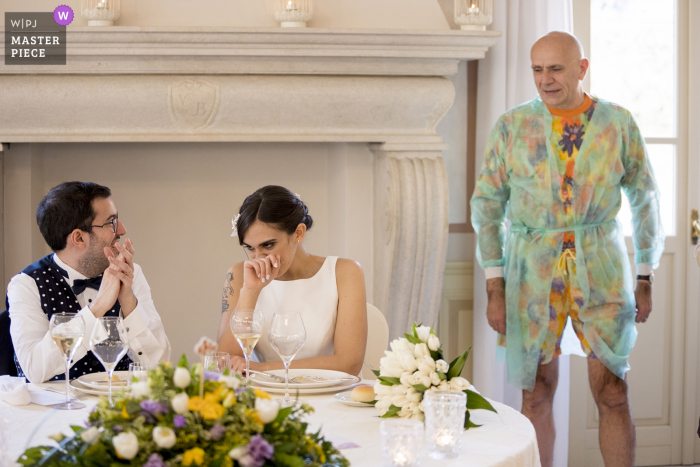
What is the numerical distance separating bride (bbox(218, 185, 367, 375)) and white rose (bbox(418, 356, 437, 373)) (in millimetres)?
659

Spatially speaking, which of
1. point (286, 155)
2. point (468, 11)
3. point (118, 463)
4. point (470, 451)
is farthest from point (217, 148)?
point (118, 463)

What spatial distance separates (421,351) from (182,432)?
1.90ft

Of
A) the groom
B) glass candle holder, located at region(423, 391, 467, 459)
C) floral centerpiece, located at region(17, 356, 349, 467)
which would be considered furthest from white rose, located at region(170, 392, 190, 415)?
the groom

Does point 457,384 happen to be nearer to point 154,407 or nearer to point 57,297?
point 154,407

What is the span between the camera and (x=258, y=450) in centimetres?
84

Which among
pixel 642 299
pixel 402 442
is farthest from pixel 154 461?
pixel 642 299

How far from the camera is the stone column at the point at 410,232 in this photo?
9.82ft

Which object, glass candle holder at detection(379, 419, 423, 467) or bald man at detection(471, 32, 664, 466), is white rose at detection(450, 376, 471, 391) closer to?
glass candle holder at detection(379, 419, 423, 467)

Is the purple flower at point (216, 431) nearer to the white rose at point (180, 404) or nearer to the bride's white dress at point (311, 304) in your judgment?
the white rose at point (180, 404)

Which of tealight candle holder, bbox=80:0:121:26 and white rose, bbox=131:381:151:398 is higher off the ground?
tealight candle holder, bbox=80:0:121:26

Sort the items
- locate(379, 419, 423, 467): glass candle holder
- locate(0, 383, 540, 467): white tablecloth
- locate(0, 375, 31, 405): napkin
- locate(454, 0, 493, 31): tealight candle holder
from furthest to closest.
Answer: locate(454, 0, 493, 31): tealight candle holder < locate(0, 375, 31, 405): napkin < locate(0, 383, 540, 467): white tablecloth < locate(379, 419, 423, 467): glass candle holder

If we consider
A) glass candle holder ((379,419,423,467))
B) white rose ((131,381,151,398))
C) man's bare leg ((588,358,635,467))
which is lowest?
man's bare leg ((588,358,635,467))

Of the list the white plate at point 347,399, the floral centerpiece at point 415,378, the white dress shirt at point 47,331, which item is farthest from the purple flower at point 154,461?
the white dress shirt at point 47,331

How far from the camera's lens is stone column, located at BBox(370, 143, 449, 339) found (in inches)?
118
